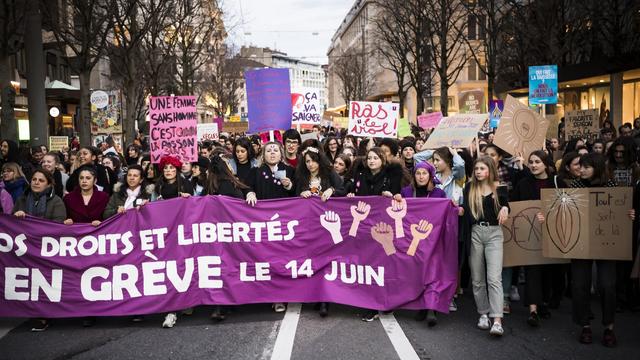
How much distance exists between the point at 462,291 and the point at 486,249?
172 cm

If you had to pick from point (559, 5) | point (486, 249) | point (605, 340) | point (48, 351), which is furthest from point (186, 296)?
point (559, 5)

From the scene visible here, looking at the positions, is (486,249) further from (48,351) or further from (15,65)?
(15,65)

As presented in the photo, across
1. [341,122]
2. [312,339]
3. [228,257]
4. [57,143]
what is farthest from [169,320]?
[341,122]

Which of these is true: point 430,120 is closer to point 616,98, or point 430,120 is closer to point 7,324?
point 7,324

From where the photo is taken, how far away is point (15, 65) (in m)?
29.2

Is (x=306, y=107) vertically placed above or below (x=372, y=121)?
above

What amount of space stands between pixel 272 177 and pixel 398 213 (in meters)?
1.65

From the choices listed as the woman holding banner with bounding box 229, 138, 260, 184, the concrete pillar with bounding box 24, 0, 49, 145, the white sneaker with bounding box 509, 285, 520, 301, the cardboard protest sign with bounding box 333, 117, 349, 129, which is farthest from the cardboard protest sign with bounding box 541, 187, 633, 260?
the cardboard protest sign with bounding box 333, 117, 349, 129

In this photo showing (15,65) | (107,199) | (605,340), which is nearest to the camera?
(605,340)

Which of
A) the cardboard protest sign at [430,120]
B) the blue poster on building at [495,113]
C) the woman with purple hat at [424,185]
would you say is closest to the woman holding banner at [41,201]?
the woman with purple hat at [424,185]

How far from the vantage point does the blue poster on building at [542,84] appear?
52.3ft

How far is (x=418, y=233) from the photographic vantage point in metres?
6.54

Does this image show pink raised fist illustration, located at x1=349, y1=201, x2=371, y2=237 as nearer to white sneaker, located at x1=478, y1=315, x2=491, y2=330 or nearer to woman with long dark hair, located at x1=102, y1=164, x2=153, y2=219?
white sneaker, located at x1=478, y1=315, x2=491, y2=330

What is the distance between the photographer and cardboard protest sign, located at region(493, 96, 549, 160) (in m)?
7.62
